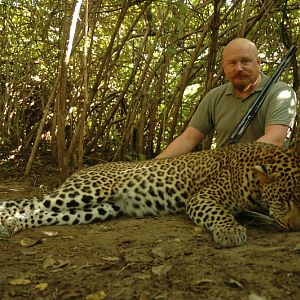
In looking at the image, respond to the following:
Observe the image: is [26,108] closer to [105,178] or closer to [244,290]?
[105,178]

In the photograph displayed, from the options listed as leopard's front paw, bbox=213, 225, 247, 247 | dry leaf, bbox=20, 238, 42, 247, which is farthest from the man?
dry leaf, bbox=20, 238, 42, 247

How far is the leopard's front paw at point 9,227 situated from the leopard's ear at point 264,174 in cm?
242

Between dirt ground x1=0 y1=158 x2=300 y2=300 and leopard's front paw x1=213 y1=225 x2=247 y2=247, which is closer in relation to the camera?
dirt ground x1=0 y1=158 x2=300 y2=300

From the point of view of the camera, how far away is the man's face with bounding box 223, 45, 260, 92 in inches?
234

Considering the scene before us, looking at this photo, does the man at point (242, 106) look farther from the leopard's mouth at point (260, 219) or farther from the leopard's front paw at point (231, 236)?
the leopard's front paw at point (231, 236)

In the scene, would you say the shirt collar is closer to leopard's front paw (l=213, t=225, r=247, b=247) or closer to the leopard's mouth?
the leopard's mouth

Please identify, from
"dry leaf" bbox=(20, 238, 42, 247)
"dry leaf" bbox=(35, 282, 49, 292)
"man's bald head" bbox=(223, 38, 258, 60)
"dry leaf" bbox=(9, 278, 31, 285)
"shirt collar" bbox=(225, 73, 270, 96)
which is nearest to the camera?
"dry leaf" bbox=(35, 282, 49, 292)

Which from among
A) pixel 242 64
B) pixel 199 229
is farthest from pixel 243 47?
pixel 199 229

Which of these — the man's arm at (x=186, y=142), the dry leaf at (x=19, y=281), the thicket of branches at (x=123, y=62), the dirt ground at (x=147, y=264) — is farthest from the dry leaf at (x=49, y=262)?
the man's arm at (x=186, y=142)

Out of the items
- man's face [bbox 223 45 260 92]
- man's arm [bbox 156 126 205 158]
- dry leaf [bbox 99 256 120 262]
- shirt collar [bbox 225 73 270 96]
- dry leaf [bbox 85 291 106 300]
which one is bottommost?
dry leaf [bbox 85 291 106 300]

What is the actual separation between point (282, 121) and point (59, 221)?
108 inches

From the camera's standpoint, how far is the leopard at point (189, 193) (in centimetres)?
440

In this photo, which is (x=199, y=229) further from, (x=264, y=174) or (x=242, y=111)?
(x=242, y=111)

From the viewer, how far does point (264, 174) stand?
4500 millimetres
